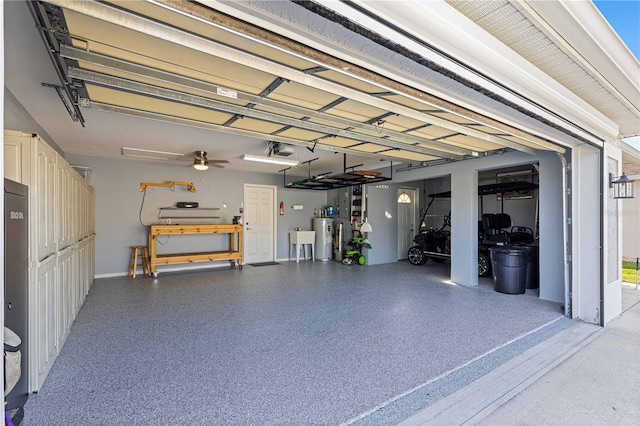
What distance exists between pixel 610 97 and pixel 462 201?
2811mm

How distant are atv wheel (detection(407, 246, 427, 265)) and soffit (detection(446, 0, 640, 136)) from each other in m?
4.95

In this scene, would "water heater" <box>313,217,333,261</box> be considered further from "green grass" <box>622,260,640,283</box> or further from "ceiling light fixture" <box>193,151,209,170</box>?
"green grass" <box>622,260,640,283</box>

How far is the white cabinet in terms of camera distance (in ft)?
7.00

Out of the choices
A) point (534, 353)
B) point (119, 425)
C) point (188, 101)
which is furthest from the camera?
point (534, 353)

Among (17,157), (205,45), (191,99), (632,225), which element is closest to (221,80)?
(191,99)

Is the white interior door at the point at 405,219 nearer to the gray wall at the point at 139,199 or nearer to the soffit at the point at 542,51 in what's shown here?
the gray wall at the point at 139,199

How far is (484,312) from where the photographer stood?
157 inches

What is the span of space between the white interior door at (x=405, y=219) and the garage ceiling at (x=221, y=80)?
4.44m

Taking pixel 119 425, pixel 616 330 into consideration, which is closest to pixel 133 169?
pixel 119 425

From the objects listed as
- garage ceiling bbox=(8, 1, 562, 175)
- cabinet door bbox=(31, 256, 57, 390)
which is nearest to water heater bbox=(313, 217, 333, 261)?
garage ceiling bbox=(8, 1, 562, 175)

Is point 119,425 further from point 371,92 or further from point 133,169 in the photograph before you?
point 133,169

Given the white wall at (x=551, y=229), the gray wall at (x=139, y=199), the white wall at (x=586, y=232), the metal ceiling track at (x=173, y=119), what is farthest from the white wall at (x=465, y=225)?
the gray wall at (x=139, y=199)

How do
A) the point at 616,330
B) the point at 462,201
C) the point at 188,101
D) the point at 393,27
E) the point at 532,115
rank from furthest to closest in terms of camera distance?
the point at 462,201, the point at 616,330, the point at 188,101, the point at 532,115, the point at 393,27

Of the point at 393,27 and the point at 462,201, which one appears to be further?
the point at 462,201
